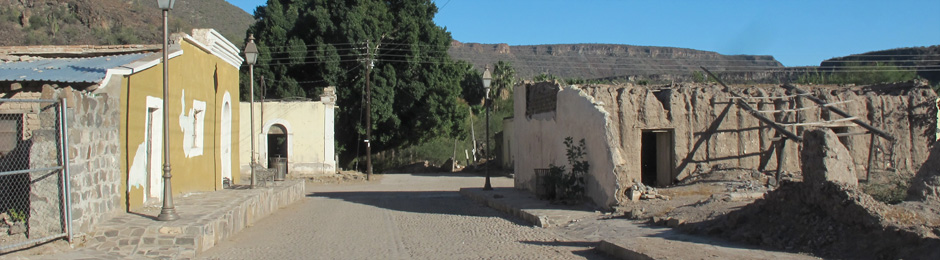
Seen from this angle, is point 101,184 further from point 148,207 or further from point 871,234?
point 871,234

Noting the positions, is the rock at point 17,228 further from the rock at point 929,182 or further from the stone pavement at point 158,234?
the rock at point 929,182

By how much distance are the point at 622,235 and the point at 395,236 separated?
3748mm

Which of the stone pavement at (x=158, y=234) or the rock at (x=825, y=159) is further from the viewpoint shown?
the rock at (x=825, y=159)

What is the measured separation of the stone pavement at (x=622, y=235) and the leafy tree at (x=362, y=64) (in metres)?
23.3

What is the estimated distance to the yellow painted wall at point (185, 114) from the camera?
12.1 meters

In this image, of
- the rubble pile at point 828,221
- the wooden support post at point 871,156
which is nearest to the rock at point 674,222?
the rubble pile at point 828,221

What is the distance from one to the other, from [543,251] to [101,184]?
5.94 metres

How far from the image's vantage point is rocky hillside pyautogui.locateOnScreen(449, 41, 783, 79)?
247ft

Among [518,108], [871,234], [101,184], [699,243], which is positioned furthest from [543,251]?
[518,108]

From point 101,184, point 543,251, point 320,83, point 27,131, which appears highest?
point 320,83

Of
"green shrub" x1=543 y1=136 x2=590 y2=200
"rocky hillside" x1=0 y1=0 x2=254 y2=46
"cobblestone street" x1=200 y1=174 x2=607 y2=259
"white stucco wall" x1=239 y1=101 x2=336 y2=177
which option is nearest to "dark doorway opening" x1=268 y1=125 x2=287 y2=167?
"white stucco wall" x1=239 y1=101 x2=336 y2=177

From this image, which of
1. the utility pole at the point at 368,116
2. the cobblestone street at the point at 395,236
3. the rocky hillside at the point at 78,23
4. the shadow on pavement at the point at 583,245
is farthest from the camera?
the rocky hillside at the point at 78,23

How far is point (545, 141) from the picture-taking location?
62.1 feet

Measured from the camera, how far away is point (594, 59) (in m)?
84.9
